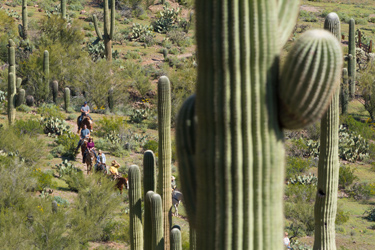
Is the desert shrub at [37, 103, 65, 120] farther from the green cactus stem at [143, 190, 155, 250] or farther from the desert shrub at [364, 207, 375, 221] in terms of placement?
the green cactus stem at [143, 190, 155, 250]

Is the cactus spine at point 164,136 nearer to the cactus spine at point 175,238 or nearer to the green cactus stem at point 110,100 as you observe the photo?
the cactus spine at point 175,238

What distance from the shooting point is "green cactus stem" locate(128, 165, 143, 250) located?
952 cm

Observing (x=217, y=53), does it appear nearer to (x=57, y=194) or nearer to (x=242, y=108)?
(x=242, y=108)

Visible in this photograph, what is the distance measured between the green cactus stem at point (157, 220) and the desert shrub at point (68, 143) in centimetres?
1116

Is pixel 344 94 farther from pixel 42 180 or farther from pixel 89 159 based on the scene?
pixel 42 180

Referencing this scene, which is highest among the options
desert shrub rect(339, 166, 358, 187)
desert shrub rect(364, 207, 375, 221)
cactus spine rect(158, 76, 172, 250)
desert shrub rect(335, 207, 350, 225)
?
cactus spine rect(158, 76, 172, 250)

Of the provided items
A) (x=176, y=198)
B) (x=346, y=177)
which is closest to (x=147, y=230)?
(x=176, y=198)

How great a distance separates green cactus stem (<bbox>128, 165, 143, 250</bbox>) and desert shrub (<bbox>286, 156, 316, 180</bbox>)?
1106 centimetres

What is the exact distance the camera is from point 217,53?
3715 mm

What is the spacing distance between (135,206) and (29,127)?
12.6 metres

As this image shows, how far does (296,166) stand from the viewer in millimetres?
20578

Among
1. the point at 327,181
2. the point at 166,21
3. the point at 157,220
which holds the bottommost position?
the point at 157,220

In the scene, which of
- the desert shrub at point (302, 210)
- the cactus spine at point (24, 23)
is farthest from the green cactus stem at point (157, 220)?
the cactus spine at point (24, 23)

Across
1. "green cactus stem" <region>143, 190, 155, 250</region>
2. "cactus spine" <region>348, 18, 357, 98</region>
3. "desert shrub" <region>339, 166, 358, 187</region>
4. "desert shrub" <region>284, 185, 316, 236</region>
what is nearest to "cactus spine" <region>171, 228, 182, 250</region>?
"green cactus stem" <region>143, 190, 155, 250</region>
